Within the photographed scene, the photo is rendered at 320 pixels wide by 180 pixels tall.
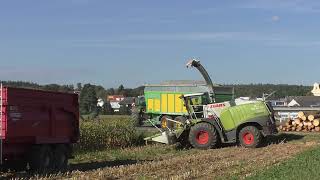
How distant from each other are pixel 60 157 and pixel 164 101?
67.3ft

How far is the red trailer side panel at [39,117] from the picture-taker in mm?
14203

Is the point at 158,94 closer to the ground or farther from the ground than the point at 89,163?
farther from the ground

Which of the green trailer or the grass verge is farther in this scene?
the green trailer

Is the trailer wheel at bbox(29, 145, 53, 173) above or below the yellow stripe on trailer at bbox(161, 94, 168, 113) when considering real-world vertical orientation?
below

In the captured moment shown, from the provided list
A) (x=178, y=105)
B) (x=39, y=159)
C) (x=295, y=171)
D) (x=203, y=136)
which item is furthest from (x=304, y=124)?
(x=39, y=159)

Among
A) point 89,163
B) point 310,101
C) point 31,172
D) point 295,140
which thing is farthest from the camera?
point 310,101

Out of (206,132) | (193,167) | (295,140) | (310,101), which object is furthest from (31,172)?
(310,101)

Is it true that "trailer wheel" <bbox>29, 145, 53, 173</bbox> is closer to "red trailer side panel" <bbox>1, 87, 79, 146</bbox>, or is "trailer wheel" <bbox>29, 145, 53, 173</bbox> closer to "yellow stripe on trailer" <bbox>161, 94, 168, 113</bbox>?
"red trailer side panel" <bbox>1, 87, 79, 146</bbox>

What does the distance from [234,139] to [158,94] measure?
44.9 feet

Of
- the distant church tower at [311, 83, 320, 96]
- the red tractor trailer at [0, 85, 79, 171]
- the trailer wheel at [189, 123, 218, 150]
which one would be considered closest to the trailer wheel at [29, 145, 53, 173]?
the red tractor trailer at [0, 85, 79, 171]

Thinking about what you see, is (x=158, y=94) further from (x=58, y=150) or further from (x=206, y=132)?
(x=58, y=150)

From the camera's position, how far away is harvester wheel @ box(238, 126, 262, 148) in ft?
79.9

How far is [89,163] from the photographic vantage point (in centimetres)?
1909

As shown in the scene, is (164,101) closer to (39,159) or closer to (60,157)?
(60,157)
